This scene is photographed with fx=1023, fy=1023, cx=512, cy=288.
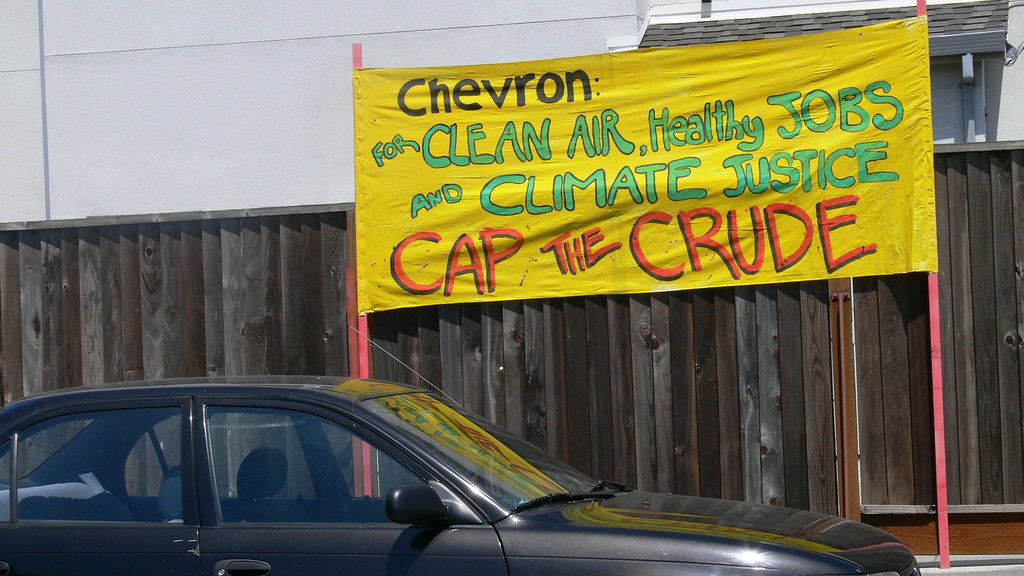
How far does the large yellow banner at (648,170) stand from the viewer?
6.27 meters

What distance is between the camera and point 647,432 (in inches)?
254

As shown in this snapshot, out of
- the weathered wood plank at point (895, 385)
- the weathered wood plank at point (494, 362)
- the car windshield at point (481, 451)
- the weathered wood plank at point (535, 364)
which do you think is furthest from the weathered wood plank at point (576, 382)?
the car windshield at point (481, 451)

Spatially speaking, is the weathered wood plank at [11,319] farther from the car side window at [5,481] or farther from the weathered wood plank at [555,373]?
the weathered wood plank at [555,373]

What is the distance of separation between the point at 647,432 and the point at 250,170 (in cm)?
478

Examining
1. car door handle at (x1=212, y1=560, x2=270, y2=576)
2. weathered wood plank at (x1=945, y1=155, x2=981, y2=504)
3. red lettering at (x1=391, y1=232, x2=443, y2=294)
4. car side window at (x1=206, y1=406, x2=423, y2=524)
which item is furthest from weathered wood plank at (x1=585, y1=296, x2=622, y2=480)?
car door handle at (x1=212, y1=560, x2=270, y2=576)

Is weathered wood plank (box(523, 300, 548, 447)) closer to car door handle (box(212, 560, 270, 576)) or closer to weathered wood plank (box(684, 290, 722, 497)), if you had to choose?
weathered wood plank (box(684, 290, 722, 497))

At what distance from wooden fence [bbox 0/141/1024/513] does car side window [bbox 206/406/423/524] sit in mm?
2806

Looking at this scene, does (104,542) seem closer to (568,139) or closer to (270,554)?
(270,554)

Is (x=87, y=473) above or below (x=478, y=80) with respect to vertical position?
below

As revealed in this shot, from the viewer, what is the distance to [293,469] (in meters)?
3.82

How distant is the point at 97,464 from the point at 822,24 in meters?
7.81

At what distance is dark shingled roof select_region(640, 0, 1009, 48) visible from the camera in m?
9.15

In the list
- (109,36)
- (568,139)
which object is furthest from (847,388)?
(109,36)

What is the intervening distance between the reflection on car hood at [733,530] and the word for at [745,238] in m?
2.38
